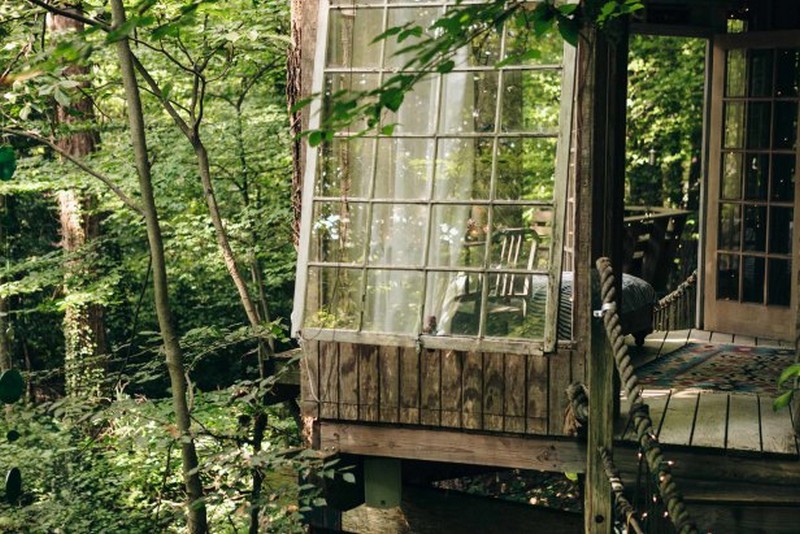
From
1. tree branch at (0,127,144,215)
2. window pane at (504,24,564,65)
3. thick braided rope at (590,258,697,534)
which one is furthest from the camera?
tree branch at (0,127,144,215)

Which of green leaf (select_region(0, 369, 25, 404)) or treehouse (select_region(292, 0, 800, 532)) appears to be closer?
green leaf (select_region(0, 369, 25, 404))

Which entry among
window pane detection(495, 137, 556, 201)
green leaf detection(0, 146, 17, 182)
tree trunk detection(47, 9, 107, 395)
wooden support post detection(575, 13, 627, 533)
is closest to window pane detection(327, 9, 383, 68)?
window pane detection(495, 137, 556, 201)

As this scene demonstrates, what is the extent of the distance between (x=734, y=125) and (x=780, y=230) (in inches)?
32.6

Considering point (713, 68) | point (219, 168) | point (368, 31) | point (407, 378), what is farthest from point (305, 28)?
point (219, 168)

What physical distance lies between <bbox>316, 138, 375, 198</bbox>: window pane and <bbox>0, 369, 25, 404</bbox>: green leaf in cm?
187

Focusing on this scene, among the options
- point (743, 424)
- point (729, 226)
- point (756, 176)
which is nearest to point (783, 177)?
point (756, 176)

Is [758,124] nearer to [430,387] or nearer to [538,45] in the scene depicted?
[538,45]

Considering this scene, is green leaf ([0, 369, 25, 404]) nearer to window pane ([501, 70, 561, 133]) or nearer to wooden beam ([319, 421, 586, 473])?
wooden beam ([319, 421, 586, 473])

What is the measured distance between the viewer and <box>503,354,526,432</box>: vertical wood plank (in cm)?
481

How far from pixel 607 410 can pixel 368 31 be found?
6.99 feet

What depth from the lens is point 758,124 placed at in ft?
23.9

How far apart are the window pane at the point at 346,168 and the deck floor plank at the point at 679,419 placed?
1797mm

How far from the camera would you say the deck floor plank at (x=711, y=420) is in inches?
185

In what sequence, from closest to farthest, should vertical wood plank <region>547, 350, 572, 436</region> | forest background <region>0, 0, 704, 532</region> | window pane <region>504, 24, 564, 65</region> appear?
window pane <region>504, 24, 564, 65</region>
vertical wood plank <region>547, 350, 572, 436</region>
forest background <region>0, 0, 704, 532</region>
